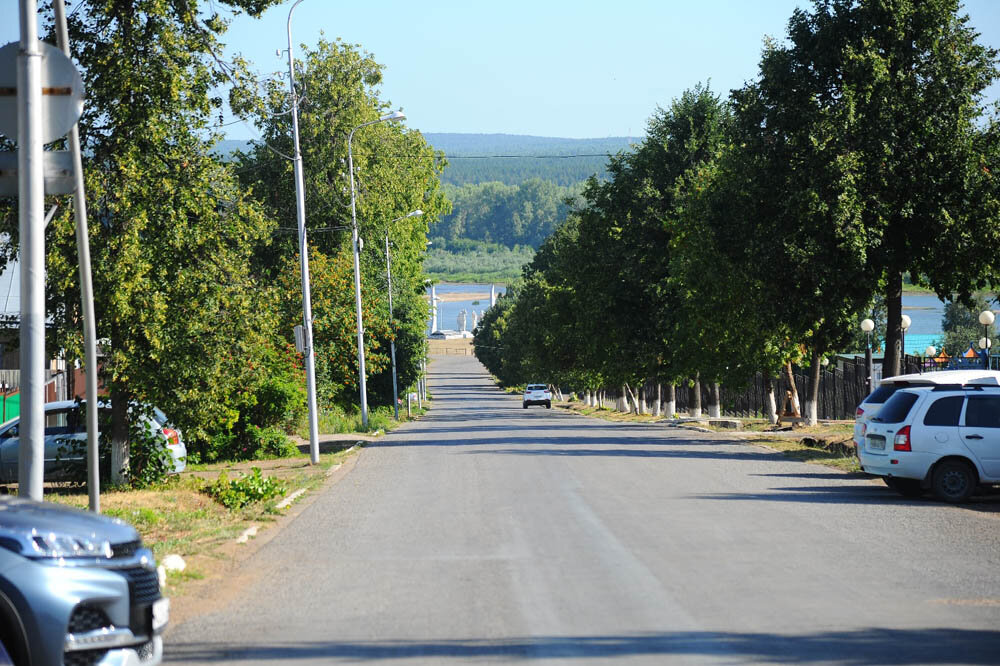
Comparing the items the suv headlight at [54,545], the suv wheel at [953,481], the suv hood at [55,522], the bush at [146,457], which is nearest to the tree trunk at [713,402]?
the suv wheel at [953,481]

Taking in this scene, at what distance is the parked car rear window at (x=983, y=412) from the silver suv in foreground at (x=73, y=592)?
45.2 ft

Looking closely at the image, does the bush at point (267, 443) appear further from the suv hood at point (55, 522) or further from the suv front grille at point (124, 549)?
the suv front grille at point (124, 549)

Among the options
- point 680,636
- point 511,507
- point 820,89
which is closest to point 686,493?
point 511,507

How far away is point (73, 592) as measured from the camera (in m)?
6.28

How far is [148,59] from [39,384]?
1145 cm

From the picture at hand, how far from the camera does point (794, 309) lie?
2988 centimetres

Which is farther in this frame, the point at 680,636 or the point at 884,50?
the point at 884,50

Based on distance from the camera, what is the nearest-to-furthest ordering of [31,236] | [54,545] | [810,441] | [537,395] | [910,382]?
[54,545] < [31,236] < [910,382] < [810,441] < [537,395]

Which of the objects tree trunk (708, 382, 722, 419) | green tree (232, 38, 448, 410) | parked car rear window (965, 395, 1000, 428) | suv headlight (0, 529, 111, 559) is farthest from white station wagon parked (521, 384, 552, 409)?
suv headlight (0, 529, 111, 559)

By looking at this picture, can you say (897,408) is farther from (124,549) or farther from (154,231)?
(124,549)

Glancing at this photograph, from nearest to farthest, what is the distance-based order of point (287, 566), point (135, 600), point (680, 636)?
point (135, 600)
point (680, 636)
point (287, 566)

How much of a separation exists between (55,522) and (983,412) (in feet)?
47.8

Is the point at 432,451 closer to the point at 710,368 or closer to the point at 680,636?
the point at 710,368

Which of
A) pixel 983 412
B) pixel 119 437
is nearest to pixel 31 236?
pixel 119 437
